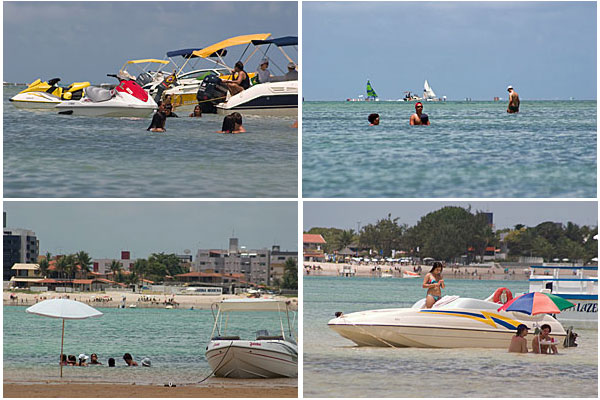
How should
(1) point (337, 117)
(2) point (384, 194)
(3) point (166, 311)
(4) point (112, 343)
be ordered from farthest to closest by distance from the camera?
1. (4) point (112, 343)
2. (3) point (166, 311)
3. (1) point (337, 117)
4. (2) point (384, 194)

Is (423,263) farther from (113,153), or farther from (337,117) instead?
(113,153)

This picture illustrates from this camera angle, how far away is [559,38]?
735 cm

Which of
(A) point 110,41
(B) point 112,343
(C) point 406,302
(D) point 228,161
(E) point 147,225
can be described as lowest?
(B) point 112,343

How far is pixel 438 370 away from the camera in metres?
6.06

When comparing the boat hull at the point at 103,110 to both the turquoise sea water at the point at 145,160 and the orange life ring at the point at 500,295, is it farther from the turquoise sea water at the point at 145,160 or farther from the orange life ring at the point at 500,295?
the orange life ring at the point at 500,295

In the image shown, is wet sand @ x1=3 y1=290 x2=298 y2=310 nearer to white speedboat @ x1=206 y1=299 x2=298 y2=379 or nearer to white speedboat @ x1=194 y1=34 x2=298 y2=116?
white speedboat @ x1=206 y1=299 x2=298 y2=379

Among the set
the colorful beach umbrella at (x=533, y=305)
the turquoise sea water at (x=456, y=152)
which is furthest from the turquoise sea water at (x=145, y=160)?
the colorful beach umbrella at (x=533, y=305)

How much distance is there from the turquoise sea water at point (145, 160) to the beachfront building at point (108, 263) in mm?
898

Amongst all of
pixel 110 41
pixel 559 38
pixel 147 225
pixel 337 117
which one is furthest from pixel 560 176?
pixel 110 41

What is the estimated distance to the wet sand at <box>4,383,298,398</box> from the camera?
19.4 feet

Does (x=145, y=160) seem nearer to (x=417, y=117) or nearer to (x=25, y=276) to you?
(x=25, y=276)

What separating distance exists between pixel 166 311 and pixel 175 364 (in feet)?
10.2

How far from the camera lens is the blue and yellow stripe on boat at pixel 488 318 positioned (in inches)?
255

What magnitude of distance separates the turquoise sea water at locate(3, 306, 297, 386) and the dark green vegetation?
125 centimetres
